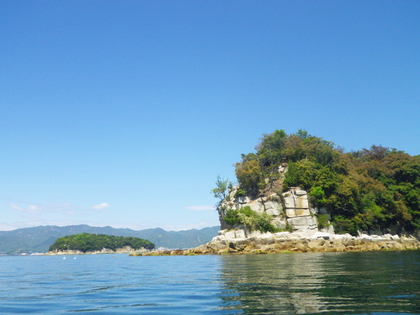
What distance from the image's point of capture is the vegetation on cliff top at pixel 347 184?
66.4 meters

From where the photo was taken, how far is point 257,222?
6700 cm

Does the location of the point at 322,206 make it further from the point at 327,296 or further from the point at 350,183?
the point at 327,296

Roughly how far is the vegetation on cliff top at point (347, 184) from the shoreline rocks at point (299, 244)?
5112mm

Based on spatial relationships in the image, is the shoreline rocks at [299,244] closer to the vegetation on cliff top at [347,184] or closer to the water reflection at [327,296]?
the vegetation on cliff top at [347,184]

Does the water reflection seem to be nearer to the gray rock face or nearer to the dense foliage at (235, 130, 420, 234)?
Result: the gray rock face

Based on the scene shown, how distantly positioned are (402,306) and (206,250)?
193ft

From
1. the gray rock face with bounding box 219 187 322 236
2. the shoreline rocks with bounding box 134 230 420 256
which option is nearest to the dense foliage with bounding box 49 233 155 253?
the shoreline rocks with bounding box 134 230 420 256

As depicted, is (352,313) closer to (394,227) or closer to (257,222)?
(257,222)

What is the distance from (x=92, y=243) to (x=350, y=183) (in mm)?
158167

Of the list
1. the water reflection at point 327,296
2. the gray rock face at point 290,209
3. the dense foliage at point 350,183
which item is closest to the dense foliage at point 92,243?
the dense foliage at point 350,183

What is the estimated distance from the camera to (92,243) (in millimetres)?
186000

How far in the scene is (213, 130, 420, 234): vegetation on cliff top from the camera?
218ft

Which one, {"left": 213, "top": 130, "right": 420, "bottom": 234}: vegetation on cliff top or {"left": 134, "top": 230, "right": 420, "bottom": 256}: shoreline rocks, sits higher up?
{"left": 213, "top": 130, "right": 420, "bottom": 234}: vegetation on cliff top

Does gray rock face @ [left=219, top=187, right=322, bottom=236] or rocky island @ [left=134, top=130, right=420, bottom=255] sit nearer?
rocky island @ [left=134, top=130, right=420, bottom=255]
